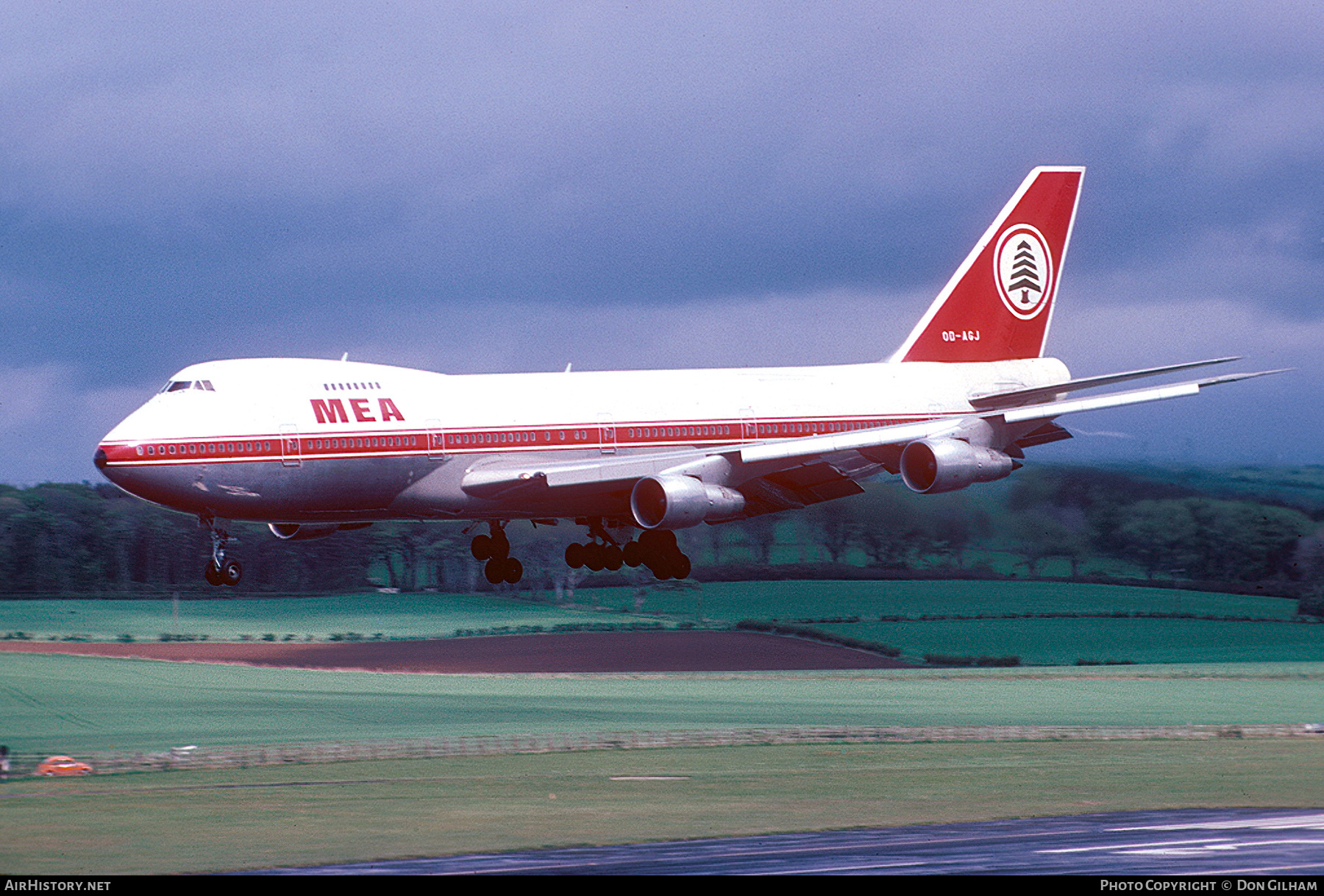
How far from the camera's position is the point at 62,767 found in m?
102

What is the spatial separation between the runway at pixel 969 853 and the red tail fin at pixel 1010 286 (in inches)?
1121

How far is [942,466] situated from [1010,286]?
Answer: 19206 mm

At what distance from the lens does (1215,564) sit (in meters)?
116

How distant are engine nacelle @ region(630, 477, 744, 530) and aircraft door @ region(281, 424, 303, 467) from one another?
1280 cm

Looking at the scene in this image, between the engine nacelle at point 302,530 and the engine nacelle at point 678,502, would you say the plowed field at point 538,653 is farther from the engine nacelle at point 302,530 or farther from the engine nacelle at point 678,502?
the engine nacelle at point 678,502

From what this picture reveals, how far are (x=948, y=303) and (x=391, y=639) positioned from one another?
265ft

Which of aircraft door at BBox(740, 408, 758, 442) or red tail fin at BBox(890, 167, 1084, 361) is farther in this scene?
red tail fin at BBox(890, 167, 1084, 361)

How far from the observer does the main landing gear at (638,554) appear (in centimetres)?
7606

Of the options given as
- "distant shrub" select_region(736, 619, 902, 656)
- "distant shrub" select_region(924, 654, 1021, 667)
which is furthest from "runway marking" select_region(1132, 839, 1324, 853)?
"distant shrub" select_region(924, 654, 1021, 667)

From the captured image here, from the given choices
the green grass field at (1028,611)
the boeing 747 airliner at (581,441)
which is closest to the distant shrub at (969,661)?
the green grass field at (1028,611)

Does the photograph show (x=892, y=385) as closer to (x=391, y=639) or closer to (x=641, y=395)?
(x=641, y=395)

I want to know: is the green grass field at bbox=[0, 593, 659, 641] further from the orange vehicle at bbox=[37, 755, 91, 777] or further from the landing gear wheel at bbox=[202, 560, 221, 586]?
the landing gear wheel at bbox=[202, 560, 221, 586]

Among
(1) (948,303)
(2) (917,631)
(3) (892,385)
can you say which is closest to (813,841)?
(3) (892,385)

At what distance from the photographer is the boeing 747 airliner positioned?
66000 millimetres
